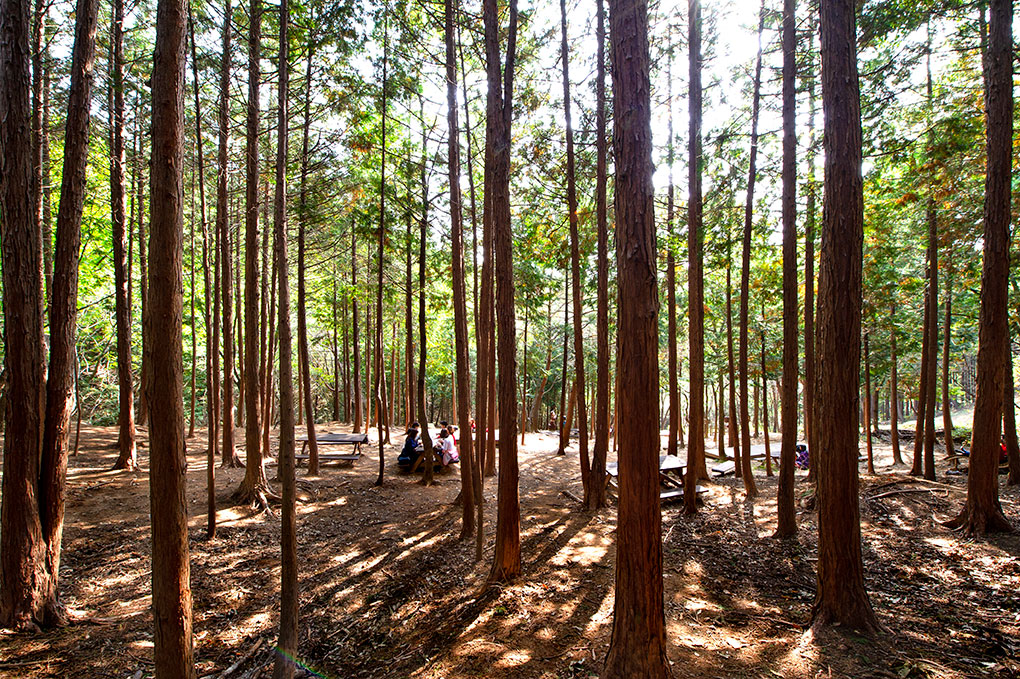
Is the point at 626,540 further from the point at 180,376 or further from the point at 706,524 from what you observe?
the point at 706,524

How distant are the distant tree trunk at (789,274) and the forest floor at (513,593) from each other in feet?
2.22

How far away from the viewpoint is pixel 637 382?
A: 3574 mm

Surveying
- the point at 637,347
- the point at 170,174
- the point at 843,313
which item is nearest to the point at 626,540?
the point at 637,347

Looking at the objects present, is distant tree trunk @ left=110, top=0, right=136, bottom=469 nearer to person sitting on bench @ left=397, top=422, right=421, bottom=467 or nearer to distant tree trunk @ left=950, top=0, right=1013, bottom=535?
person sitting on bench @ left=397, top=422, right=421, bottom=467

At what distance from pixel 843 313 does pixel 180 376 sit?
18.3 feet

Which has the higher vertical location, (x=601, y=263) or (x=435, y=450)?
(x=601, y=263)

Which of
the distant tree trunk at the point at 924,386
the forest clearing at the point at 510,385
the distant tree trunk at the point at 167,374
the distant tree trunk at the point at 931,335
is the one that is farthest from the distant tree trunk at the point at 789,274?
the distant tree trunk at the point at 167,374

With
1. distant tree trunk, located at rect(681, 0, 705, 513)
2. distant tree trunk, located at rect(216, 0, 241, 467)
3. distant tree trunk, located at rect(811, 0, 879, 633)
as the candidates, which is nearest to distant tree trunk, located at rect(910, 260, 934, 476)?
distant tree trunk, located at rect(681, 0, 705, 513)

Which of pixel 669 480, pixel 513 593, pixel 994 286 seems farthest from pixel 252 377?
pixel 994 286

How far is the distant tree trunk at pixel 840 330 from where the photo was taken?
14.8ft

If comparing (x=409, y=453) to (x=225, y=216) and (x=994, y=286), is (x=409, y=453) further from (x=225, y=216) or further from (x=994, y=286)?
(x=994, y=286)

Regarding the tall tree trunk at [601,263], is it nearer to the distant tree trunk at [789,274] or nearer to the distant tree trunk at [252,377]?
the distant tree trunk at [789,274]

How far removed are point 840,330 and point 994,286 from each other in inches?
179

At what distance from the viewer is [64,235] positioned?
5.02 m
